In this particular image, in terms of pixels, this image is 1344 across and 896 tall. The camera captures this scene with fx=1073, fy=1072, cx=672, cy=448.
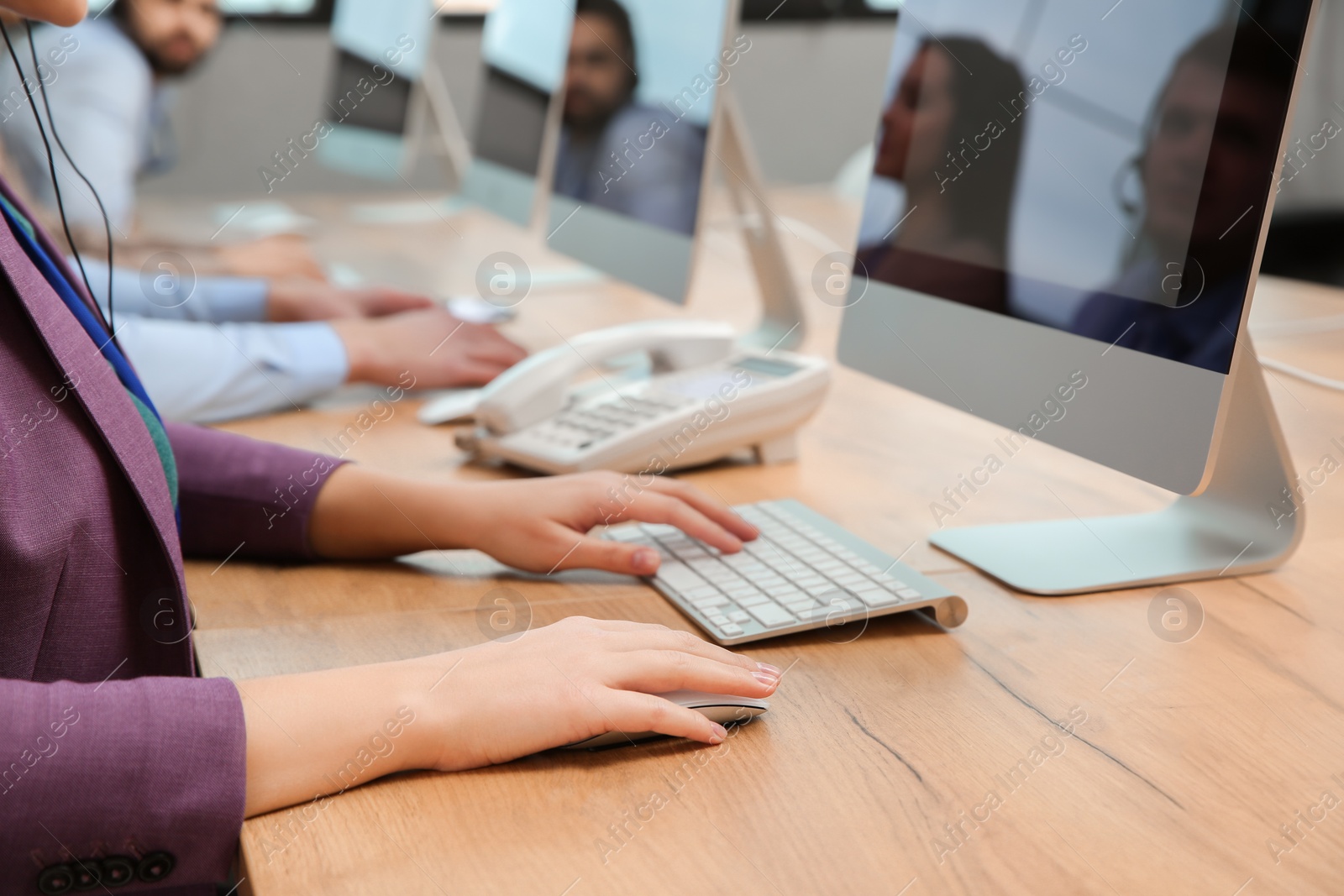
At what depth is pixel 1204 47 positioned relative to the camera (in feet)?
2.50

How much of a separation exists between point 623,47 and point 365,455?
0.76 m

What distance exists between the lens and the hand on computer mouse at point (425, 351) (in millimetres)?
1353

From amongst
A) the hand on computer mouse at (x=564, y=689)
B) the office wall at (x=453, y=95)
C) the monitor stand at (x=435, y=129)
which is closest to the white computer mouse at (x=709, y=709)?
the hand on computer mouse at (x=564, y=689)

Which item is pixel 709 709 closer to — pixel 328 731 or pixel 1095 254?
pixel 328 731

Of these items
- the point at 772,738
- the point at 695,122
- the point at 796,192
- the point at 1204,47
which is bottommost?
the point at 796,192

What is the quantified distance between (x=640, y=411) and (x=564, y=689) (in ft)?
1.78

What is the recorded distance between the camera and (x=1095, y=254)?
85 centimetres

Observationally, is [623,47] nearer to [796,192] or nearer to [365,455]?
[365,455]

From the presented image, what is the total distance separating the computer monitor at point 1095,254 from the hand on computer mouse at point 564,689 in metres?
0.35

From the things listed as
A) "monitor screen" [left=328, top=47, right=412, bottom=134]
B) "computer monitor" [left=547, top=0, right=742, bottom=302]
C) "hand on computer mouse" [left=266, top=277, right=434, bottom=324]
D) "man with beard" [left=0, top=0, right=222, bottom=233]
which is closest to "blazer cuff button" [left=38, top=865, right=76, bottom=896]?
"computer monitor" [left=547, top=0, right=742, bottom=302]

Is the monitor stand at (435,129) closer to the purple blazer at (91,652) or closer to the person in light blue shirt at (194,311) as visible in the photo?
the person in light blue shirt at (194,311)

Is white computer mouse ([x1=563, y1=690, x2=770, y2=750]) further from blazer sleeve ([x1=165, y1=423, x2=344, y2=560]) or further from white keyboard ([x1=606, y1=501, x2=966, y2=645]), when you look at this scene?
blazer sleeve ([x1=165, y1=423, x2=344, y2=560])

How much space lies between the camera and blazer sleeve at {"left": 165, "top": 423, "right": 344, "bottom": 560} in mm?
869

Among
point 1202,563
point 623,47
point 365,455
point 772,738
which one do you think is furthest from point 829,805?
point 623,47
